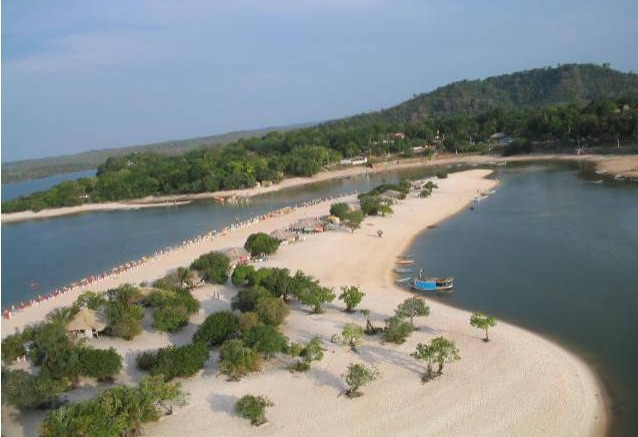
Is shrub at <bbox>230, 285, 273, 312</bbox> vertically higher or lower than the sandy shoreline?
lower

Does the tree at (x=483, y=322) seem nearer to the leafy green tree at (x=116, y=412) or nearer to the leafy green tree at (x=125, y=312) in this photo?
the leafy green tree at (x=116, y=412)

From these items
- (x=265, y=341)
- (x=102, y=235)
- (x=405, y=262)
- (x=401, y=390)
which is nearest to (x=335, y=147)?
(x=102, y=235)

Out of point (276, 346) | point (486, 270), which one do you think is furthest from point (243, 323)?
point (486, 270)

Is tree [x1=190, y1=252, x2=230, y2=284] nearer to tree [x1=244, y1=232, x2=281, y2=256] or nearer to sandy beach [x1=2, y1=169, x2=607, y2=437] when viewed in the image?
tree [x1=244, y1=232, x2=281, y2=256]

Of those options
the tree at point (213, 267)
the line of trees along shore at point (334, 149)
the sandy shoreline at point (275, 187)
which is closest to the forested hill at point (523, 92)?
the line of trees along shore at point (334, 149)

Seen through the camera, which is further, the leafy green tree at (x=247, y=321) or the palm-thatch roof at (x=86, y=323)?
the palm-thatch roof at (x=86, y=323)

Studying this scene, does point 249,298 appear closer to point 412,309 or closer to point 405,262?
point 412,309

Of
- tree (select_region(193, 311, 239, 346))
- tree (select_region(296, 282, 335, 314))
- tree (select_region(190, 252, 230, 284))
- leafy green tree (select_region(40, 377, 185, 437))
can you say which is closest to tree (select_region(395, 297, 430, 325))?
tree (select_region(296, 282, 335, 314))
